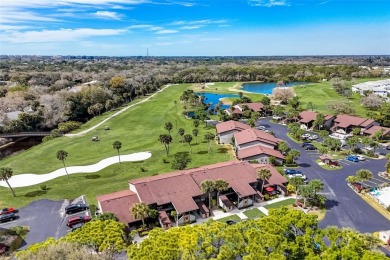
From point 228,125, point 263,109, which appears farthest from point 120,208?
point 263,109

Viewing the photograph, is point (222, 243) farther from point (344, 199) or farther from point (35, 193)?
point (35, 193)

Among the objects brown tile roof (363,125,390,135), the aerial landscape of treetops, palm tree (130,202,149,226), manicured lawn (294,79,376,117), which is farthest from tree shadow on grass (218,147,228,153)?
manicured lawn (294,79,376,117)

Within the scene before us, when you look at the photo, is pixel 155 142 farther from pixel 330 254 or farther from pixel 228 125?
pixel 330 254

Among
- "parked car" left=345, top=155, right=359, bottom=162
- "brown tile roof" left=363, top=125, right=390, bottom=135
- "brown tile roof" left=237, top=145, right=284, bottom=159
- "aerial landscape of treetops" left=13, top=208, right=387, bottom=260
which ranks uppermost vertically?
"aerial landscape of treetops" left=13, top=208, right=387, bottom=260

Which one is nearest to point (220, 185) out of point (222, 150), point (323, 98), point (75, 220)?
point (75, 220)

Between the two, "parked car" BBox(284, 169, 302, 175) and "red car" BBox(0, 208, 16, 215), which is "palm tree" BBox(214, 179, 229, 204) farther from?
"red car" BBox(0, 208, 16, 215)

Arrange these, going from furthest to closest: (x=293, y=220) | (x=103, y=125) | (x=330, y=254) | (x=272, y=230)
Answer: (x=103, y=125)
(x=293, y=220)
(x=272, y=230)
(x=330, y=254)
